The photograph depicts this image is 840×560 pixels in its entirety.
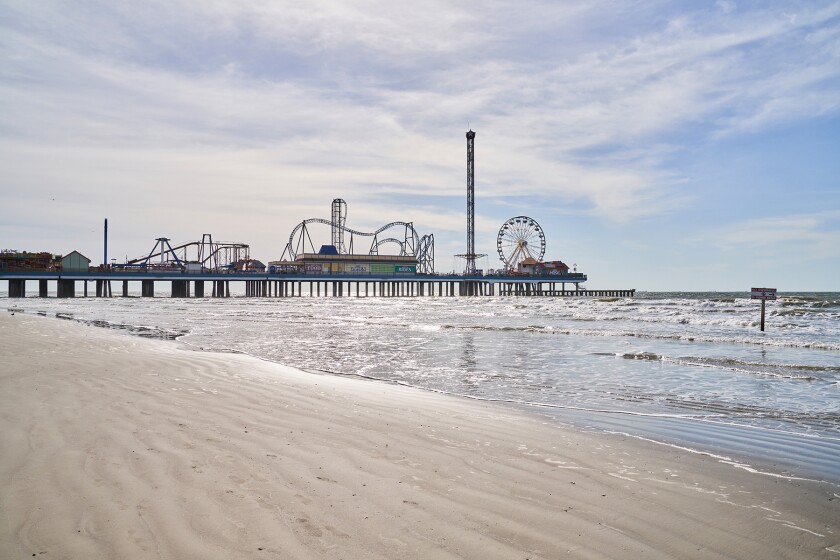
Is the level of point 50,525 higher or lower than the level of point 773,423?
higher

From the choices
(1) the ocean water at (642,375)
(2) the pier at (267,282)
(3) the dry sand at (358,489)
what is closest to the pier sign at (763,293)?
(1) the ocean water at (642,375)

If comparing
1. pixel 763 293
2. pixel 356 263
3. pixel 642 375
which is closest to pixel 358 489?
pixel 642 375

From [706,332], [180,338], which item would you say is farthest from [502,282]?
[180,338]

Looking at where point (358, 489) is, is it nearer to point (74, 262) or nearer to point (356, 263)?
point (74, 262)

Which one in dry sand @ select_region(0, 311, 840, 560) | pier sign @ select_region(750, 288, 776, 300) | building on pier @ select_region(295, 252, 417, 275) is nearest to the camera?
dry sand @ select_region(0, 311, 840, 560)

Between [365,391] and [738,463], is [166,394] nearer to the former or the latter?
[365,391]

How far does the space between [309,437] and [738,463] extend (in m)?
3.80

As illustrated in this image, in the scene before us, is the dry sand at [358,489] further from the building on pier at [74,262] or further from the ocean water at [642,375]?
the building on pier at [74,262]

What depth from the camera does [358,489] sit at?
377 centimetres

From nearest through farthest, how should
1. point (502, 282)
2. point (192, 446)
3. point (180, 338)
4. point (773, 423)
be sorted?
point (192, 446), point (773, 423), point (180, 338), point (502, 282)

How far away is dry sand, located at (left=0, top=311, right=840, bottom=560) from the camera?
299 centimetres

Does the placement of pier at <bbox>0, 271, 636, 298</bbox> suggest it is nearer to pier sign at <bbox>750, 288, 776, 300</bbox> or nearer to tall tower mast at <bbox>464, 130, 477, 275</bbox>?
tall tower mast at <bbox>464, 130, 477, 275</bbox>

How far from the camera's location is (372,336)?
19.8m

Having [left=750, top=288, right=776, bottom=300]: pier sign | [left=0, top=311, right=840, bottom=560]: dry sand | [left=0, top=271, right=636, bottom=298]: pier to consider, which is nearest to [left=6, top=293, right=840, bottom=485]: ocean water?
[left=0, top=311, right=840, bottom=560]: dry sand
